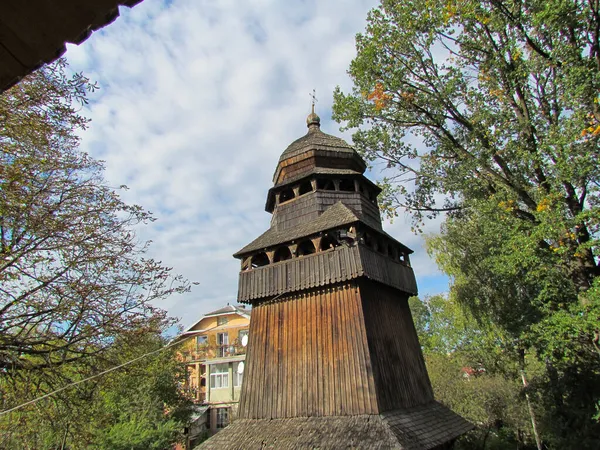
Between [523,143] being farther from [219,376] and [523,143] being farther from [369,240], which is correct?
[219,376]

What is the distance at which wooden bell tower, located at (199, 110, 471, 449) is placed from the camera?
10914 millimetres

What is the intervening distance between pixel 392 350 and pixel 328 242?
4249 millimetres

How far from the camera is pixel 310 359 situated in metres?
12.3

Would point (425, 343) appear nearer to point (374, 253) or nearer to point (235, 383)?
point (235, 383)

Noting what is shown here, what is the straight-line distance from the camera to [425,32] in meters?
14.2

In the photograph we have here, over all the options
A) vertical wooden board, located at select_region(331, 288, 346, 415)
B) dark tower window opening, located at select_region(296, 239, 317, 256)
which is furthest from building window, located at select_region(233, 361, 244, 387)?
vertical wooden board, located at select_region(331, 288, 346, 415)

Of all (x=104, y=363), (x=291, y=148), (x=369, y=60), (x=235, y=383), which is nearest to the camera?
(x=104, y=363)

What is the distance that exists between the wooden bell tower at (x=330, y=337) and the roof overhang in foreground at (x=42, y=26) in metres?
10.3

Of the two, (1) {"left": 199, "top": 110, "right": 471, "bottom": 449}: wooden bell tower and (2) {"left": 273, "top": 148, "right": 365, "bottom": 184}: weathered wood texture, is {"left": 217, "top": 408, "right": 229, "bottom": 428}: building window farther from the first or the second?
(2) {"left": 273, "top": 148, "right": 365, "bottom": 184}: weathered wood texture

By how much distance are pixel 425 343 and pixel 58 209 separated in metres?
39.3

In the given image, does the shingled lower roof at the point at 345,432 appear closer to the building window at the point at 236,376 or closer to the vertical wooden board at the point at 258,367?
the vertical wooden board at the point at 258,367

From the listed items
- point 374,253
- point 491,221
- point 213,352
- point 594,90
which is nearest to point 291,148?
point 374,253

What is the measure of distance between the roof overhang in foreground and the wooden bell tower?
10.3 meters

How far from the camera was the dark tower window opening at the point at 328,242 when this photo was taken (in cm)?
1386
